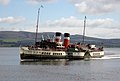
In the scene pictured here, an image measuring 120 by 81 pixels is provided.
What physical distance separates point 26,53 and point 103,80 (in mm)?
45871

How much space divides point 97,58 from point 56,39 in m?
17.4

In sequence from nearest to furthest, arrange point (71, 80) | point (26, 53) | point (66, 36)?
point (71, 80) → point (26, 53) → point (66, 36)

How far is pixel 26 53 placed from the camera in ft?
357

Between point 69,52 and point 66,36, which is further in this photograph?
point 66,36

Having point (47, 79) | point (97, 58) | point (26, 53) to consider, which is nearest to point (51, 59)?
point (26, 53)

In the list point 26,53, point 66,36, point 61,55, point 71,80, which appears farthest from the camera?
point 66,36

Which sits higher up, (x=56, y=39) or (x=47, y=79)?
(x=56, y=39)

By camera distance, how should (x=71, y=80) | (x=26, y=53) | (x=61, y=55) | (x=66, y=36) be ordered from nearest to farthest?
1. (x=71, y=80)
2. (x=26, y=53)
3. (x=61, y=55)
4. (x=66, y=36)

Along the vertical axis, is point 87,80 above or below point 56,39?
below

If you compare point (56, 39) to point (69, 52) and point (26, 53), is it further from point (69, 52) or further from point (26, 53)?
point (26, 53)

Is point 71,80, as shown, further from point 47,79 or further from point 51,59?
point 51,59

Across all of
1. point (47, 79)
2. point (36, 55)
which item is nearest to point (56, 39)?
point (36, 55)

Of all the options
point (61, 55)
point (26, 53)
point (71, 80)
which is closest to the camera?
point (71, 80)

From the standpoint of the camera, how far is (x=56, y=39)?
123 m
